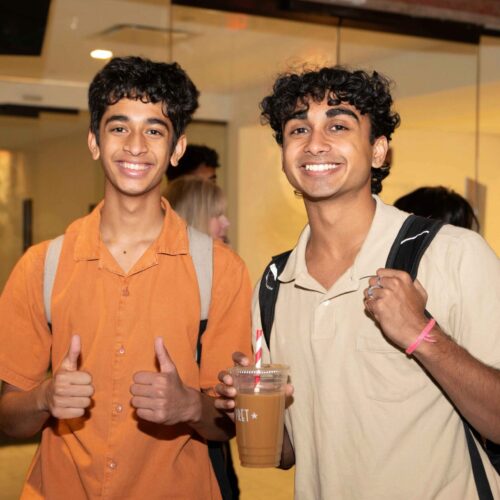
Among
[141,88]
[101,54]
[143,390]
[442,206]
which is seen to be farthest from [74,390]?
[101,54]

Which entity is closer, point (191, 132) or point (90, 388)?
point (90, 388)

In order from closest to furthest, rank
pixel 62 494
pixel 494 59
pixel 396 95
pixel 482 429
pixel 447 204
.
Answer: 1. pixel 482 429
2. pixel 62 494
3. pixel 447 204
4. pixel 396 95
5. pixel 494 59

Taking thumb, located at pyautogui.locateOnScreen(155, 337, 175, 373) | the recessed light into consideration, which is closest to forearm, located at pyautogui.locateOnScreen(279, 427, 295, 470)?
thumb, located at pyautogui.locateOnScreen(155, 337, 175, 373)

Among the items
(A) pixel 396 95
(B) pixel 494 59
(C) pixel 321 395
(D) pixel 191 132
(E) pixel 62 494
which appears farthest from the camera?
(B) pixel 494 59

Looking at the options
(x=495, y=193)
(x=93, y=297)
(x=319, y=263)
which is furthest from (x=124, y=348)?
(x=495, y=193)

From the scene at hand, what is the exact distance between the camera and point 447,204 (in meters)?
3.89

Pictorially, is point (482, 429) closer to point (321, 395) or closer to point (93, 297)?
point (321, 395)

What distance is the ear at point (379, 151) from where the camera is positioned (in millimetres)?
2604

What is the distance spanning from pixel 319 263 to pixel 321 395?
402mm

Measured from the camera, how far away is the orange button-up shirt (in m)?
2.43

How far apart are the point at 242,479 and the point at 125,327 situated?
131 inches

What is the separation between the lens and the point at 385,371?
2189mm

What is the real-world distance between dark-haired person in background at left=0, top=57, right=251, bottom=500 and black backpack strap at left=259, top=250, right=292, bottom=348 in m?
0.11

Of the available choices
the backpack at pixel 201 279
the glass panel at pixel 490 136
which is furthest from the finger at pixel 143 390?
the glass panel at pixel 490 136
